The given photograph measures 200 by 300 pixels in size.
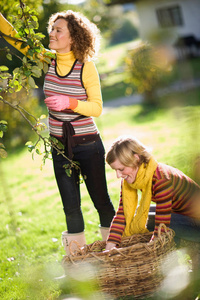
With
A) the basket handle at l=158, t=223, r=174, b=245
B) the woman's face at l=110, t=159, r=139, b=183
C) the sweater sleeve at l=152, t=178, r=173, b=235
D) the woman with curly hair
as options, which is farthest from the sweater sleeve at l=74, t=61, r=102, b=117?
the basket handle at l=158, t=223, r=174, b=245

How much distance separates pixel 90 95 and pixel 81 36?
36 centimetres

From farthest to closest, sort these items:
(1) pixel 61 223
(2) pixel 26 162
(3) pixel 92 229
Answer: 1. (2) pixel 26 162
2. (1) pixel 61 223
3. (3) pixel 92 229

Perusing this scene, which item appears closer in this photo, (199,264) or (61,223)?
(199,264)

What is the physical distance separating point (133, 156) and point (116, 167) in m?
0.11

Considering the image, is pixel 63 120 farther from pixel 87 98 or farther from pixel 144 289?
pixel 144 289

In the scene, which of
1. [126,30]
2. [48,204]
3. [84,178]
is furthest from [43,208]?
[126,30]

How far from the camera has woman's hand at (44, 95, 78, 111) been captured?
2.56 m

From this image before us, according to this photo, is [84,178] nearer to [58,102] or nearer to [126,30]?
[58,102]

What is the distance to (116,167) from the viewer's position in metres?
2.59

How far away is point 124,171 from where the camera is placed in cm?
262

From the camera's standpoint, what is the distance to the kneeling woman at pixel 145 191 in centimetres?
257

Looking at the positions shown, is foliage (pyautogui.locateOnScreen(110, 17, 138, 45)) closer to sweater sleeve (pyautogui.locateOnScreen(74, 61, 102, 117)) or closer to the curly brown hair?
the curly brown hair

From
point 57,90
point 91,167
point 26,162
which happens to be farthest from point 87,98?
point 26,162

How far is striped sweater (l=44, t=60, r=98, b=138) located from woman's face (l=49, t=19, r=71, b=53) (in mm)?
101
